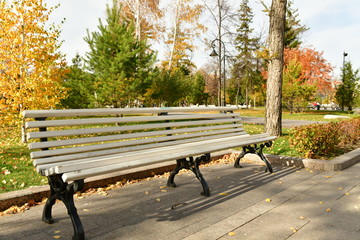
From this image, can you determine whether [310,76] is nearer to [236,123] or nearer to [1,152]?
[236,123]

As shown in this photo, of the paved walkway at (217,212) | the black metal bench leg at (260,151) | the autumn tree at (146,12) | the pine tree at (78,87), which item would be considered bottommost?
the paved walkway at (217,212)

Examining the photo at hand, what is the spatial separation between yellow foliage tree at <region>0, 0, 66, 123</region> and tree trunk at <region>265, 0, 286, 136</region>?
237 inches

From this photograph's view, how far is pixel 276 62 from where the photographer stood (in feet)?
24.4

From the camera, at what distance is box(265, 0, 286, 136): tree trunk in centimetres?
740

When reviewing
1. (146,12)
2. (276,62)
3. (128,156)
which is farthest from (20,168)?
(146,12)

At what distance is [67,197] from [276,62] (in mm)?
6472

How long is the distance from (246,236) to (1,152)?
6141mm

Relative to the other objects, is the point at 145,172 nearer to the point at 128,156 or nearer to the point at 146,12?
the point at 128,156

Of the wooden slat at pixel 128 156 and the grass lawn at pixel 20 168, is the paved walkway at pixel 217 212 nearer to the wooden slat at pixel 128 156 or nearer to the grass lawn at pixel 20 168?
the wooden slat at pixel 128 156

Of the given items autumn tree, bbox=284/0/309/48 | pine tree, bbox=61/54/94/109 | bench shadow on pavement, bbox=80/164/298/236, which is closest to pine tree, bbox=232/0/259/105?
autumn tree, bbox=284/0/309/48

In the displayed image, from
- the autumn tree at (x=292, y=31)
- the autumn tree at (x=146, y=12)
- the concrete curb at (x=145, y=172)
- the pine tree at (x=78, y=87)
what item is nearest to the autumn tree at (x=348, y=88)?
the autumn tree at (x=292, y=31)

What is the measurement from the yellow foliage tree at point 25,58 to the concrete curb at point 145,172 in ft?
16.0

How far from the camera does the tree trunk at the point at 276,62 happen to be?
740 centimetres

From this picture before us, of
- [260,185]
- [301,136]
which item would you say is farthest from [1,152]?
[301,136]
